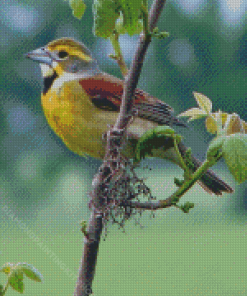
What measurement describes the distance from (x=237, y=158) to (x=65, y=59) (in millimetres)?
401

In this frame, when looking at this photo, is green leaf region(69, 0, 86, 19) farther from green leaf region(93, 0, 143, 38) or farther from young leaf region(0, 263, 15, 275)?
young leaf region(0, 263, 15, 275)

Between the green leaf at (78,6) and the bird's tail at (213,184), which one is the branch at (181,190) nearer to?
the green leaf at (78,6)

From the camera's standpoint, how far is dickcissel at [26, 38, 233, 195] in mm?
599

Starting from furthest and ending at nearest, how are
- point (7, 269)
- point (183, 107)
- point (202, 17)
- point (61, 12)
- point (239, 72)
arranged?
point (202, 17) → point (239, 72) → point (61, 12) → point (183, 107) → point (7, 269)

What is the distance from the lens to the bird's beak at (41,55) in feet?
1.78

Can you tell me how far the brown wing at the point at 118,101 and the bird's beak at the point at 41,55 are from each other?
0.08 meters

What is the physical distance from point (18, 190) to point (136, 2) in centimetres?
372

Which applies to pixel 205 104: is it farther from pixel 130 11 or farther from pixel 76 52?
pixel 76 52

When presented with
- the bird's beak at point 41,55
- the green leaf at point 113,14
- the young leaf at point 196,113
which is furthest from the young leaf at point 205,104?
the bird's beak at point 41,55

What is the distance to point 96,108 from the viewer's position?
2.10 ft

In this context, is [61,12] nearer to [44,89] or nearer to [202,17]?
[202,17]

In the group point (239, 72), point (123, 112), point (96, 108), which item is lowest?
point (239, 72)

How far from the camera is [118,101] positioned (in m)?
0.64

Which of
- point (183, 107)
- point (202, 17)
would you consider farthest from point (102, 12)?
point (202, 17)
